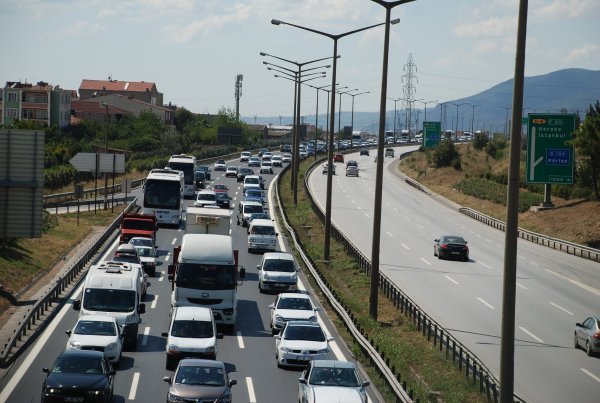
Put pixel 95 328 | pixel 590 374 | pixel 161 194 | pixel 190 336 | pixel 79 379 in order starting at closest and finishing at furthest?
pixel 79 379 < pixel 95 328 < pixel 190 336 < pixel 590 374 < pixel 161 194

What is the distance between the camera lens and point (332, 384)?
2177cm

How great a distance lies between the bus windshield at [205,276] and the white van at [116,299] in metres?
2.03

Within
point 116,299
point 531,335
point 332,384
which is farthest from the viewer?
point 531,335

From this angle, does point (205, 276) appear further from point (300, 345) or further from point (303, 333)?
point (300, 345)

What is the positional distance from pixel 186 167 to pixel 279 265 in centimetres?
3745

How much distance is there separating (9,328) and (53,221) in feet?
106

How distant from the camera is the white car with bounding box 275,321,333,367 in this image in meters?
27.3

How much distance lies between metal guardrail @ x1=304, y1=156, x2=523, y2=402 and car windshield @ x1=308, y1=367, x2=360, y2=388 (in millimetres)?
1733

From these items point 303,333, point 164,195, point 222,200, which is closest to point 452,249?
point 164,195

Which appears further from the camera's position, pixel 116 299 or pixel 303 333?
pixel 116 299

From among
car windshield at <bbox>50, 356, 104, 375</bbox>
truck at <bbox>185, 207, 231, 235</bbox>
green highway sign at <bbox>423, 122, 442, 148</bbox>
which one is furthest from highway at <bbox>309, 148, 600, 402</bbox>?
green highway sign at <bbox>423, 122, 442, 148</bbox>

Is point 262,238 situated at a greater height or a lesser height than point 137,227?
lesser

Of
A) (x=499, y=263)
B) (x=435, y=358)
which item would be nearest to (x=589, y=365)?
(x=435, y=358)

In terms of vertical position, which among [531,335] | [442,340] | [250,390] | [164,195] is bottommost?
[531,335]
